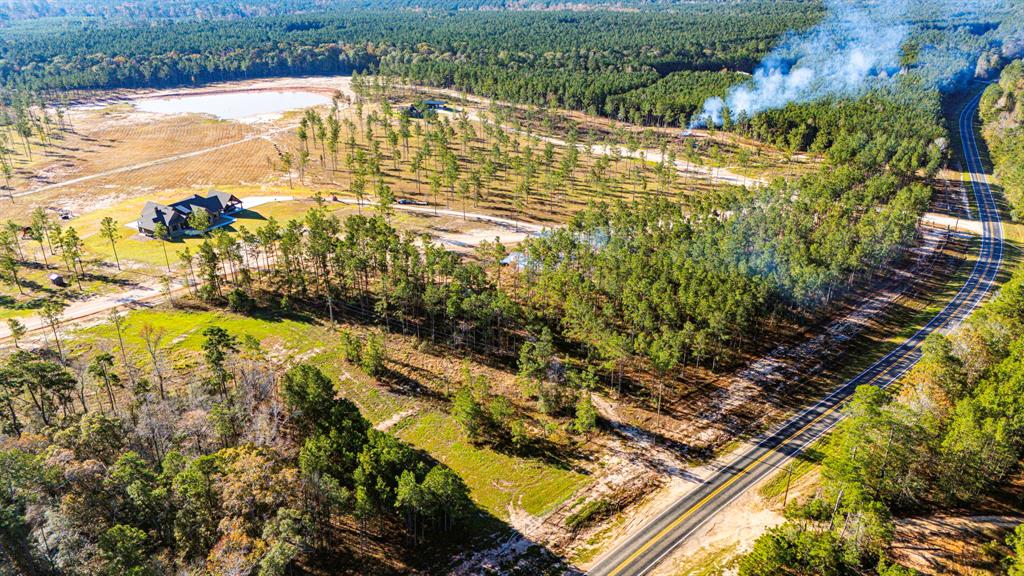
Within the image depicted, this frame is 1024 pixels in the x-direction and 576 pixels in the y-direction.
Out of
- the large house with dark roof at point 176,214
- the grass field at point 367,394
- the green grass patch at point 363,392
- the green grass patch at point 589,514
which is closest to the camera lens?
the green grass patch at point 589,514

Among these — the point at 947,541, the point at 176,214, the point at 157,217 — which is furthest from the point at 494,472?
the point at 157,217

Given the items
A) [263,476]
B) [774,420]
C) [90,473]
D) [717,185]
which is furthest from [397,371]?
[717,185]

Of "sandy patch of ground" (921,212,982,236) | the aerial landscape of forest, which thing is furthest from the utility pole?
Answer: "sandy patch of ground" (921,212,982,236)

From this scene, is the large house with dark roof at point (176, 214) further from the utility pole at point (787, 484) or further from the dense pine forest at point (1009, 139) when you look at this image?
the dense pine forest at point (1009, 139)

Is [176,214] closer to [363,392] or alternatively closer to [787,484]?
[363,392]

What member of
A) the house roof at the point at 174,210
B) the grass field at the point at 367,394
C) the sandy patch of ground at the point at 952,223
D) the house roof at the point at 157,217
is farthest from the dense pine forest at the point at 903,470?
the house roof at the point at 174,210
